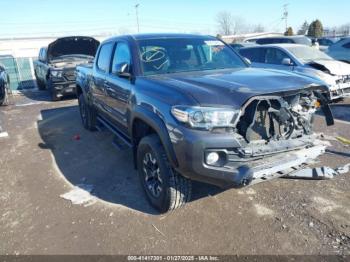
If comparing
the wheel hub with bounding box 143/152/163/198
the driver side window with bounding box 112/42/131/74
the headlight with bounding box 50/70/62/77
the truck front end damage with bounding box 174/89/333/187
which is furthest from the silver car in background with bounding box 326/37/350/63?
the wheel hub with bounding box 143/152/163/198

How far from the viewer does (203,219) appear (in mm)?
3320

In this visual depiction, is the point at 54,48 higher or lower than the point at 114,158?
higher

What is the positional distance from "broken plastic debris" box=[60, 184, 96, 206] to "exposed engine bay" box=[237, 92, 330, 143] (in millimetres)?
2069

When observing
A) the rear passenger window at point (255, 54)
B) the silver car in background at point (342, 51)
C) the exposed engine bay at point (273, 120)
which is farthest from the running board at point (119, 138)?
the silver car in background at point (342, 51)

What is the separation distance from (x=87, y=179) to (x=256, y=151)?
2.60m

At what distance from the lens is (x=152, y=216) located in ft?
11.2

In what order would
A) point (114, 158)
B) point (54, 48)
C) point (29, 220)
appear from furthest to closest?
point (54, 48) → point (114, 158) → point (29, 220)

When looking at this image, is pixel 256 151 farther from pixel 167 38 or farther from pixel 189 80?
pixel 167 38

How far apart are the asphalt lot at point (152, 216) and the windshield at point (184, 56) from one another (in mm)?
1516

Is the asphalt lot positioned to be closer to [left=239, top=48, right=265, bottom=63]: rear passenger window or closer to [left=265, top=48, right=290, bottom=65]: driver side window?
[left=265, top=48, right=290, bottom=65]: driver side window

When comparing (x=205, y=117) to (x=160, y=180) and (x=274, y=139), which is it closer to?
(x=274, y=139)

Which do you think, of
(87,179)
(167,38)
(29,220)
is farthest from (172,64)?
(29,220)

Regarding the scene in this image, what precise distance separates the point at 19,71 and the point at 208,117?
45.9 feet

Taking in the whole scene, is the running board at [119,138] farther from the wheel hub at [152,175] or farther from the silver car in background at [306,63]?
the silver car in background at [306,63]
